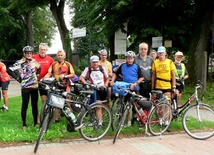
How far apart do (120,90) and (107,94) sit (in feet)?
2.11

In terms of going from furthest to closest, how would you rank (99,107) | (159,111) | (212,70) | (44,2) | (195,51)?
(44,2) < (212,70) < (195,51) < (159,111) < (99,107)

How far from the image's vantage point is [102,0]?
1261 cm

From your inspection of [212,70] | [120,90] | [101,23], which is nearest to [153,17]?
[101,23]

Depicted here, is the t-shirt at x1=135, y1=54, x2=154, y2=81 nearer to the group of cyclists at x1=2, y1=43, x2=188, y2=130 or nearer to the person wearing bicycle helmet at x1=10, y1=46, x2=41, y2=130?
the group of cyclists at x1=2, y1=43, x2=188, y2=130

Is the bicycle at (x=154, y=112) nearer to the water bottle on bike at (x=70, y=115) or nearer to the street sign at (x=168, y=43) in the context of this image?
the water bottle on bike at (x=70, y=115)

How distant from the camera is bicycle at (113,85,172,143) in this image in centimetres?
634

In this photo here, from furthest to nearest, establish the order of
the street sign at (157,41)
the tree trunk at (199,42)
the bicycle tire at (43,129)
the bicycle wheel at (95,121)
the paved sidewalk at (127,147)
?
the tree trunk at (199,42) → the street sign at (157,41) → the bicycle wheel at (95,121) → the paved sidewalk at (127,147) → the bicycle tire at (43,129)

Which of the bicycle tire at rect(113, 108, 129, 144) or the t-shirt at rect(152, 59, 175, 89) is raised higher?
the t-shirt at rect(152, 59, 175, 89)

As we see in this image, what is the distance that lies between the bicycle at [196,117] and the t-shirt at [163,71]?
Answer: 12.5 inches

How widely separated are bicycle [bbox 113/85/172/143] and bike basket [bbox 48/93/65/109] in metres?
1.29

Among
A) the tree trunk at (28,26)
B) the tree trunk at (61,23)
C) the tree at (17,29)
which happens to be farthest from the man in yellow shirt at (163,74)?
the tree trunk at (28,26)

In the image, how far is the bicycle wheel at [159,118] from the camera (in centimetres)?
653

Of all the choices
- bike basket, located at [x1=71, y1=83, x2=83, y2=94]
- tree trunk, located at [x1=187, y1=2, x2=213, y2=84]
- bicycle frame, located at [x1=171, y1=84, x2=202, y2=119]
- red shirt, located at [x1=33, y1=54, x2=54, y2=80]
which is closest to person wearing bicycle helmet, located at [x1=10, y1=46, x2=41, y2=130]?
red shirt, located at [x1=33, y1=54, x2=54, y2=80]

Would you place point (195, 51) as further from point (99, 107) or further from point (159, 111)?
point (99, 107)
